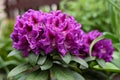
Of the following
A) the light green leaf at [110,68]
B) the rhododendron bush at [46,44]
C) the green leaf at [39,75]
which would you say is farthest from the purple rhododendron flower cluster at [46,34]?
the light green leaf at [110,68]

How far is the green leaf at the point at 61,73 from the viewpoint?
1.72 meters

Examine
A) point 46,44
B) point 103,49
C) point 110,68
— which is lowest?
point 110,68

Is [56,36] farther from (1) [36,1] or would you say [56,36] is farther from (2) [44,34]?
(1) [36,1]

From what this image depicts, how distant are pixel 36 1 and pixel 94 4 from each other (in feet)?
1.78

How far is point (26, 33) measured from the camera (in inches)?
67.0

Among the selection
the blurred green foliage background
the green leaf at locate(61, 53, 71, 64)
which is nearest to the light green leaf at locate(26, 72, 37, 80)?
the green leaf at locate(61, 53, 71, 64)

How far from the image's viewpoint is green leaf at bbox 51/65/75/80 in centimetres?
172

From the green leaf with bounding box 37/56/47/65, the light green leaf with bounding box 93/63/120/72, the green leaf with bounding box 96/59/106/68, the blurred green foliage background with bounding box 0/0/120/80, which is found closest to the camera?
the green leaf with bounding box 37/56/47/65

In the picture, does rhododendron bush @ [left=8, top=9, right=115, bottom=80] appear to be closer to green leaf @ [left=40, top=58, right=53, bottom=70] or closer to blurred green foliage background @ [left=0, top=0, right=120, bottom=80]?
green leaf @ [left=40, top=58, right=53, bottom=70]

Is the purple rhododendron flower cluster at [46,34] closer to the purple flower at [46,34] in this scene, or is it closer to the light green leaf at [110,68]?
the purple flower at [46,34]

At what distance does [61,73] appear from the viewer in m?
1.75

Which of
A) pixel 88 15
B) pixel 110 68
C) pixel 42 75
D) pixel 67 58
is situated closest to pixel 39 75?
pixel 42 75

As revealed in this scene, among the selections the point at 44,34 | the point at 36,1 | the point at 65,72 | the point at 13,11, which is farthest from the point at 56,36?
the point at 13,11

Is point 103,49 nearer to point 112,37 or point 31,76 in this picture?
point 112,37
